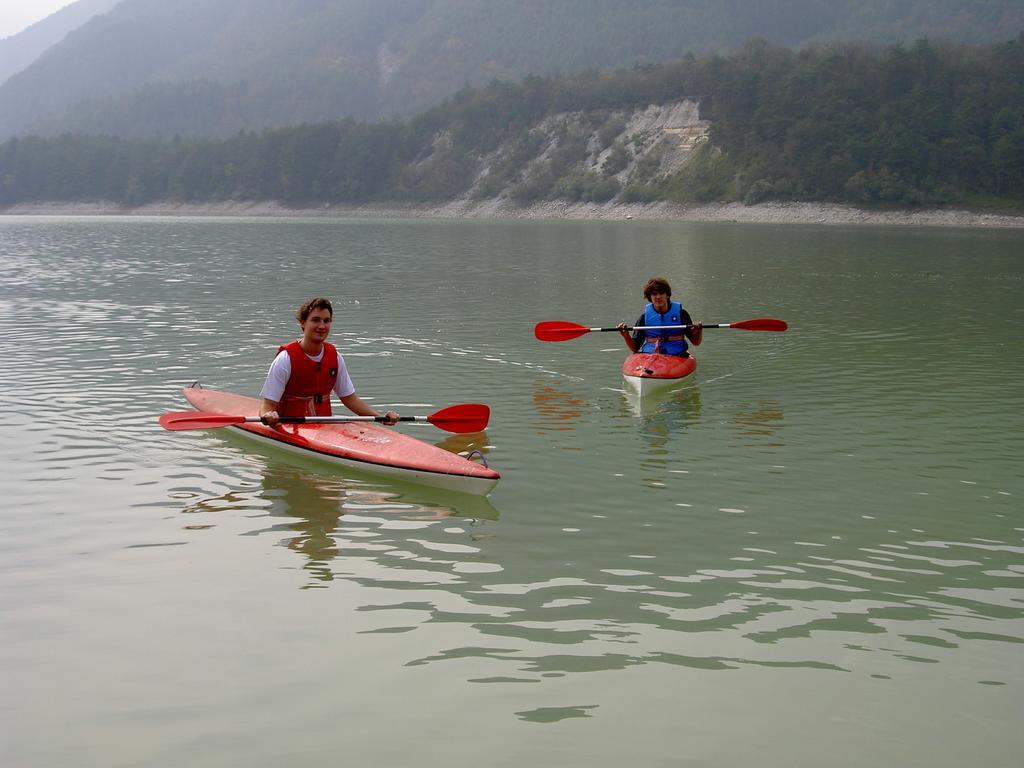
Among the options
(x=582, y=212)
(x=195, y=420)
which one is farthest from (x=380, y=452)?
(x=582, y=212)

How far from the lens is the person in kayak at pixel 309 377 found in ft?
35.2

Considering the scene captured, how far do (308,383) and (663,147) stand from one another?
13374 cm

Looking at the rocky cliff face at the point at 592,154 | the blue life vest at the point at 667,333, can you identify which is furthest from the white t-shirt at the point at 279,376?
the rocky cliff face at the point at 592,154

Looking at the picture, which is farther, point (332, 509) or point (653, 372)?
point (653, 372)

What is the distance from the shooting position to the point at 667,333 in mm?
17062

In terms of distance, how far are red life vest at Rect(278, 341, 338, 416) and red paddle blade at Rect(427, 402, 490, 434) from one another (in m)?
1.15

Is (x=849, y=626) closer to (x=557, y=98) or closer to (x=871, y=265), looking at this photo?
(x=871, y=265)

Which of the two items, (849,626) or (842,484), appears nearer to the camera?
(849,626)

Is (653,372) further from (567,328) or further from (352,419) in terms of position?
(352,419)

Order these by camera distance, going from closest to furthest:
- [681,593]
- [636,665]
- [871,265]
→ [636,665] < [681,593] < [871,265]

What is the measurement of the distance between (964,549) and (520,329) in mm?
15677

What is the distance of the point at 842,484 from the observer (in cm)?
1084

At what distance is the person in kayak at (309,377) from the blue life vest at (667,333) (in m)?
6.71

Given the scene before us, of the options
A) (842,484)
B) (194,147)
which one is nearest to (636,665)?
(842,484)
